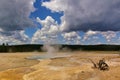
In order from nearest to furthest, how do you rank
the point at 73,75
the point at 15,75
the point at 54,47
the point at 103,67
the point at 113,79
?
the point at 113,79 < the point at 73,75 < the point at 15,75 < the point at 103,67 < the point at 54,47

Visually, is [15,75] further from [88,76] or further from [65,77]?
[88,76]

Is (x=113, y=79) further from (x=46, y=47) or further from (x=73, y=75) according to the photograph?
(x=46, y=47)

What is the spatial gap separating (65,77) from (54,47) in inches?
3466

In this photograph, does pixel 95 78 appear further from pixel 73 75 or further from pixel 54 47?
pixel 54 47

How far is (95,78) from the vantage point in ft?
83.8

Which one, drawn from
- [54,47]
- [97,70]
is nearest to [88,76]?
[97,70]

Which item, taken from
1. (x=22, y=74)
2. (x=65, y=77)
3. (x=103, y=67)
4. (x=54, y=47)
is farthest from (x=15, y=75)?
(x=54, y=47)

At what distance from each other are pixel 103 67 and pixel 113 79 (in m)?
5.85

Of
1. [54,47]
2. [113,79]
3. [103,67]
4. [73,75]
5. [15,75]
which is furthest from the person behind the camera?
[54,47]

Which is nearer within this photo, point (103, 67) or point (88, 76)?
point (88, 76)

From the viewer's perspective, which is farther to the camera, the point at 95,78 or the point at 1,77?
the point at 1,77

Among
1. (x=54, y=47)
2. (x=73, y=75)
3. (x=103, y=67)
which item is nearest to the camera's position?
(x=73, y=75)

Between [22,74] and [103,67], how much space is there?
28.8ft

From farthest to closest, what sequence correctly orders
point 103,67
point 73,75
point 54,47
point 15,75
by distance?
point 54,47
point 103,67
point 15,75
point 73,75
